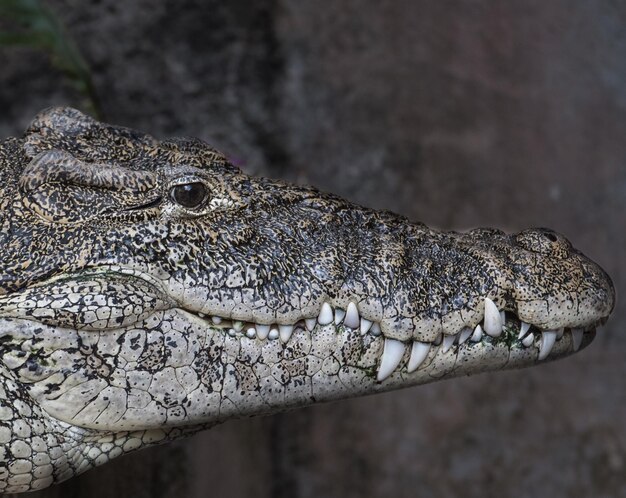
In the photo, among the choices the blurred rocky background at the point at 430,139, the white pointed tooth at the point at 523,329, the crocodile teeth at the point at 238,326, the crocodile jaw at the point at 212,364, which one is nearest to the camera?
the crocodile jaw at the point at 212,364

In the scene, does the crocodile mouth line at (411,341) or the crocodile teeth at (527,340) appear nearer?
the crocodile mouth line at (411,341)

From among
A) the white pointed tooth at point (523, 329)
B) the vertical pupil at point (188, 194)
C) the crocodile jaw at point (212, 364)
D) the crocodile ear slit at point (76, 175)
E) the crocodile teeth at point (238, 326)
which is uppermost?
the crocodile ear slit at point (76, 175)

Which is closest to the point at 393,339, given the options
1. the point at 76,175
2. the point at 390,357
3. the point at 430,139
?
the point at 390,357

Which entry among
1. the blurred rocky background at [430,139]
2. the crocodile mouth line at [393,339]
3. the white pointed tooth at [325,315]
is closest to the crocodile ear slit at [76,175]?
the crocodile mouth line at [393,339]

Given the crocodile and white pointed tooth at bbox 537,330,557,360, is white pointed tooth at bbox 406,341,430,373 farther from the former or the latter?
white pointed tooth at bbox 537,330,557,360

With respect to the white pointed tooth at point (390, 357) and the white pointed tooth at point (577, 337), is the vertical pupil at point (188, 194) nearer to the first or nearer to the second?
the white pointed tooth at point (390, 357)

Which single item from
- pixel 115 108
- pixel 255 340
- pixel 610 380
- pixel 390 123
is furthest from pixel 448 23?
pixel 255 340
